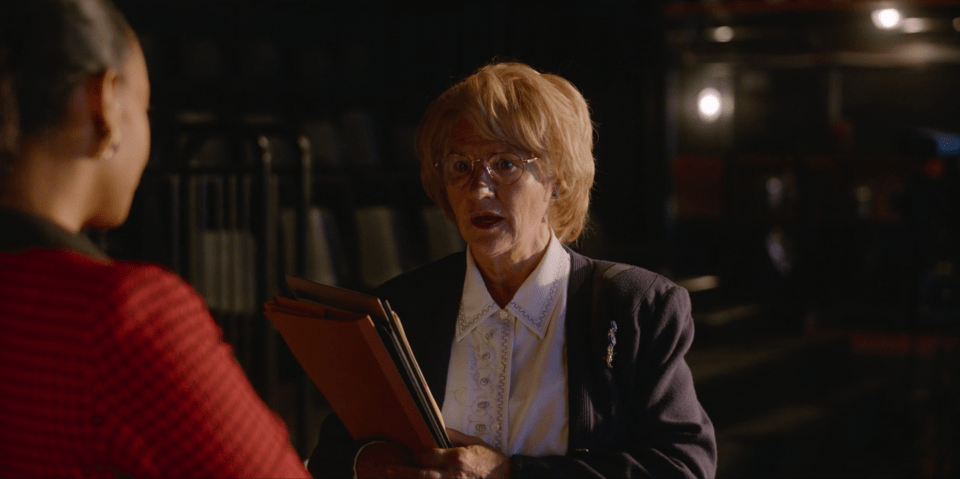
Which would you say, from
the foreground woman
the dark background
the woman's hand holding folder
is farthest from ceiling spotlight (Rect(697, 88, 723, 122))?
the foreground woman

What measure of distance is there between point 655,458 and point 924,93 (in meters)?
9.54

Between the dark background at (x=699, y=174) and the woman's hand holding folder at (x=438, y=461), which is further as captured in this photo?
the dark background at (x=699, y=174)

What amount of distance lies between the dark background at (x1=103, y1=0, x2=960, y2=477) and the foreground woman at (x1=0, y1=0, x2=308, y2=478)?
1048 millimetres

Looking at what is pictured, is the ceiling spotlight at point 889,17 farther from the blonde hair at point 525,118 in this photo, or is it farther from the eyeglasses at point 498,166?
the eyeglasses at point 498,166

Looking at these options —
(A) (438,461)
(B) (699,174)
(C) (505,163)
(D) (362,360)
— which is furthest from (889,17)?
(D) (362,360)

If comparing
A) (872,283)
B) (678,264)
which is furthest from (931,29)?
(678,264)

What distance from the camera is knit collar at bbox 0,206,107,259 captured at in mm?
579

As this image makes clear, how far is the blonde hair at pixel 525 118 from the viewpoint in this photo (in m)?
1.38

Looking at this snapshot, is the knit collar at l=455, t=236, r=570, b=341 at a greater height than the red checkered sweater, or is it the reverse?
the red checkered sweater

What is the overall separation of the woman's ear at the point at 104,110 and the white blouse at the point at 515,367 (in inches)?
33.6

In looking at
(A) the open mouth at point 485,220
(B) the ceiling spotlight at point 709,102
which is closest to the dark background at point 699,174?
(A) the open mouth at point 485,220

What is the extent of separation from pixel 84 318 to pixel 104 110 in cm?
16

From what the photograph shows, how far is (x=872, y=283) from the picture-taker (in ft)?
26.2

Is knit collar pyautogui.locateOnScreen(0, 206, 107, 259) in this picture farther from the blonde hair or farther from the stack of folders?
the blonde hair
